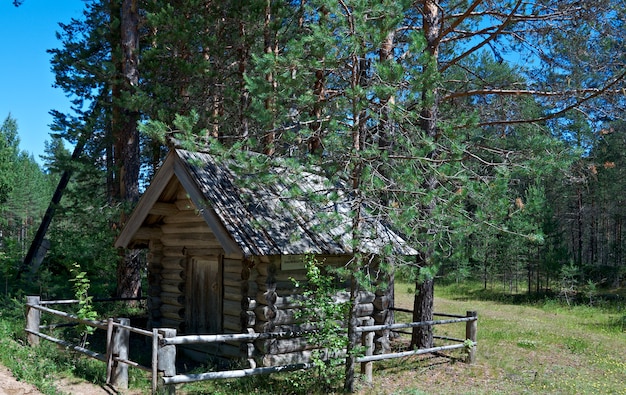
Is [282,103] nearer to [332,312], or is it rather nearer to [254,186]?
[254,186]

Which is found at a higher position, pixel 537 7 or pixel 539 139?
pixel 537 7

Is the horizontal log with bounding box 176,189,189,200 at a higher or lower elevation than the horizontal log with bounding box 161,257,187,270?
higher

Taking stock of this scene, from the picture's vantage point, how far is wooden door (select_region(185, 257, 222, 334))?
12156 mm

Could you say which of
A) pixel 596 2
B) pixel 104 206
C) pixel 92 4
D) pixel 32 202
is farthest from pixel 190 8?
pixel 32 202

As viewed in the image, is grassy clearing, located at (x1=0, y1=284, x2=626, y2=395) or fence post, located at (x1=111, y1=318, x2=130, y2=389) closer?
fence post, located at (x1=111, y1=318, x2=130, y2=389)

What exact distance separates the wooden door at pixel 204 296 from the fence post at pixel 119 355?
2743 mm

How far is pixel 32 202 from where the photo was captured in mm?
63656

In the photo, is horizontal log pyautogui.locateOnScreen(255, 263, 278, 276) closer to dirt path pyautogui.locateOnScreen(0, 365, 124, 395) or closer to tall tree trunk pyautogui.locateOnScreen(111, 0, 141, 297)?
dirt path pyautogui.locateOnScreen(0, 365, 124, 395)

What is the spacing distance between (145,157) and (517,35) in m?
18.3

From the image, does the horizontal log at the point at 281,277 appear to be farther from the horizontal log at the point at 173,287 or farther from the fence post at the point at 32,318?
the fence post at the point at 32,318

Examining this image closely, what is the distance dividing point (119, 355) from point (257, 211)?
3808 mm

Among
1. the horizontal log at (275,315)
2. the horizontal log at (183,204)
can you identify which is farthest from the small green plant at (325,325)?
the horizontal log at (183,204)

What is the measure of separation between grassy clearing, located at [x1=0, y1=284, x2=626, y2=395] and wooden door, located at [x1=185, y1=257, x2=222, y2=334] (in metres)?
2.38

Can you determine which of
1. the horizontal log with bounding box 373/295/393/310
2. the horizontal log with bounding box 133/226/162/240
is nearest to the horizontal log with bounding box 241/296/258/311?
the horizontal log with bounding box 373/295/393/310
